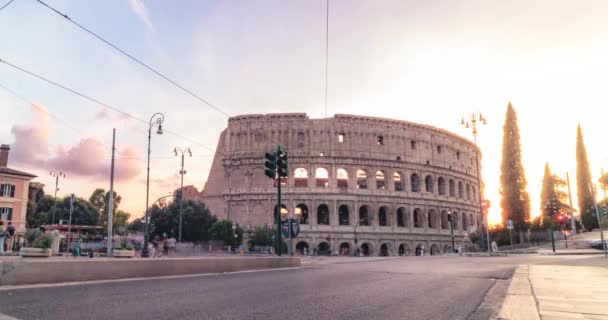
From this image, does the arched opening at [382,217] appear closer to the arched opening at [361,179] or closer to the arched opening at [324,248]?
the arched opening at [361,179]

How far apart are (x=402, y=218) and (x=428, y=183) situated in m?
7.17

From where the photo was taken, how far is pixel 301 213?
56.3 metres

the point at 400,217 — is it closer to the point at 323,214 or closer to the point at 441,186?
the point at 441,186

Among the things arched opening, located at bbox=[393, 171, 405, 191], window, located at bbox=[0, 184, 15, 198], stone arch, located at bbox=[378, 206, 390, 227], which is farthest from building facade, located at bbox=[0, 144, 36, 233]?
arched opening, located at bbox=[393, 171, 405, 191]

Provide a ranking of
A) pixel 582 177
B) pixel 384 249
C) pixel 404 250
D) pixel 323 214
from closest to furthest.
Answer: pixel 323 214 → pixel 384 249 → pixel 404 250 → pixel 582 177

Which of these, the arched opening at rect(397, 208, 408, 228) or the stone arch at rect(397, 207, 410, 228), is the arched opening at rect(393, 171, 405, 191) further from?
the arched opening at rect(397, 208, 408, 228)

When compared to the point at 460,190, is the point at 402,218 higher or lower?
lower

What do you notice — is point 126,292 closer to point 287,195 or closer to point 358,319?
point 358,319

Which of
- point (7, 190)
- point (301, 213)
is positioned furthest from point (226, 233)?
point (7, 190)

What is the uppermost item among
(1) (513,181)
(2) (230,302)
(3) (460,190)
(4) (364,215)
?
(1) (513,181)

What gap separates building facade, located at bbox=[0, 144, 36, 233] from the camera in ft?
135

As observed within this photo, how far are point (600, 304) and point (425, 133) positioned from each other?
59.3 m

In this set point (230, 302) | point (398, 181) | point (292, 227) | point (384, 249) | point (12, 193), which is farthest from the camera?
point (398, 181)

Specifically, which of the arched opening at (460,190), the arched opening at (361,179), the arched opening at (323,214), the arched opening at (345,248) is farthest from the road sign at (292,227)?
the arched opening at (460,190)
